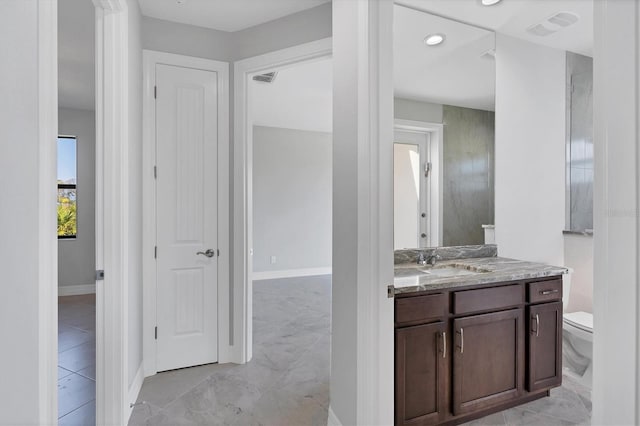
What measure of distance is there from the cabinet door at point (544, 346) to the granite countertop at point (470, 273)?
0.23m

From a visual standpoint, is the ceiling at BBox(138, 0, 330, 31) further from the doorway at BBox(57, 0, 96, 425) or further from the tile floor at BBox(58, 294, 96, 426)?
the tile floor at BBox(58, 294, 96, 426)

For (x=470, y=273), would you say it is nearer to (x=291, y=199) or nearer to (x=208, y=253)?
(x=208, y=253)

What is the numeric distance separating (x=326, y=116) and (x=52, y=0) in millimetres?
5156

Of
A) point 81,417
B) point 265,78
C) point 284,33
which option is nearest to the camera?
point 81,417

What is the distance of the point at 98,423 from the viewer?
1.90 meters

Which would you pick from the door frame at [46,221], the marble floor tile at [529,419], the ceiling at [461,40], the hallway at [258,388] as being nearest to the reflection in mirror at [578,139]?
the ceiling at [461,40]

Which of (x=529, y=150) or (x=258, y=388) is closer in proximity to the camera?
(x=258, y=388)

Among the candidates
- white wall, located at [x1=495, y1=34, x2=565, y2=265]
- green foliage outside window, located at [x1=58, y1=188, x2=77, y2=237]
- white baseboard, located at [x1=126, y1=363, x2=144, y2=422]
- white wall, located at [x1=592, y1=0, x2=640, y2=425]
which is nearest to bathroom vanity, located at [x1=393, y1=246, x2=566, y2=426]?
white wall, located at [x1=495, y1=34, x2=565, y2=265]

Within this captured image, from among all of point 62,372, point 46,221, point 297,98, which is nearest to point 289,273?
point 297,98

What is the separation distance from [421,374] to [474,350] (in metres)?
0.39

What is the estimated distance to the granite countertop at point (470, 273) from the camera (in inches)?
75.1

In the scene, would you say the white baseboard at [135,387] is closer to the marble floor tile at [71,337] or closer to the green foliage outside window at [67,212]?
the marble floor tile at [71,337]

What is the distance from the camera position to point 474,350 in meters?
2.03

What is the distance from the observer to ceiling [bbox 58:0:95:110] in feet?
8.95
